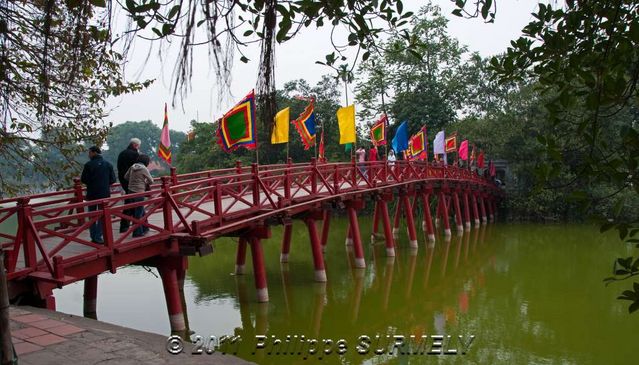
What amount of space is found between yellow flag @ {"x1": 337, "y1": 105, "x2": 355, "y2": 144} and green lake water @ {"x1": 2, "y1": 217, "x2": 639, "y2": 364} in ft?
12.0

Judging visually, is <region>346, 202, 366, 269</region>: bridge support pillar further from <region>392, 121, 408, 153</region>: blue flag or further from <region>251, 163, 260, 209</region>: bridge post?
<region>251, 163, 260, 209</region>: bridge post

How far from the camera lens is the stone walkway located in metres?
3.86

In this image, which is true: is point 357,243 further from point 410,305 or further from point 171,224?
Answer: point 171,224

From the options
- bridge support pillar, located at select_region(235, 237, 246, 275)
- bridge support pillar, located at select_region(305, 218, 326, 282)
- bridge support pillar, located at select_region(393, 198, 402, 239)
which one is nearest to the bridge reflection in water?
bridge support pillar, located at select_region(235, 237, 246, 275)

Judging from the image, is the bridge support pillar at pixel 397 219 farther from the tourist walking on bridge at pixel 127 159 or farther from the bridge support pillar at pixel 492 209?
the tourist walking on bridge at pixel 127 159

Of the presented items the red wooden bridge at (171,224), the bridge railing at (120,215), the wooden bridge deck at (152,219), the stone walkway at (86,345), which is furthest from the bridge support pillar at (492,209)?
the stone walkway at (86,345)

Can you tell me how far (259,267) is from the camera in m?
11.1

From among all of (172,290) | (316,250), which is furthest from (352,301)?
(172,290)

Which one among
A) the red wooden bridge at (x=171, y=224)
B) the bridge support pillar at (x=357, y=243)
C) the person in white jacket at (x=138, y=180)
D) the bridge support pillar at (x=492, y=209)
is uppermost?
the person in white jacket at (x=138, y=180)

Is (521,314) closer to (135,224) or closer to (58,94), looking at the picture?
(135,224)

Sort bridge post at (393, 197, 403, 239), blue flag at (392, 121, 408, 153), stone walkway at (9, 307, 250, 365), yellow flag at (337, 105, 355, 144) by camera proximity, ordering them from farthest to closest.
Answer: bridge post at (393, 197, 403, 239) → blue flag at (392, 121, 408, 153) → yellow flag at (337, 105, 355, 144) → stone walkway at (9, 307, 250, 365)

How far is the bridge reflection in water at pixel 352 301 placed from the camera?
9023 millimetres

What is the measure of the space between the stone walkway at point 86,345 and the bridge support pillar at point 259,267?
600 cm

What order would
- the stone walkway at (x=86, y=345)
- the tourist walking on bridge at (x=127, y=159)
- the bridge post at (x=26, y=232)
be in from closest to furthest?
the stone walkway at (x=86, y=345) → the bridge post at (x=26, y=232) → the tourist walking on bridge at (x=127, y=159)
